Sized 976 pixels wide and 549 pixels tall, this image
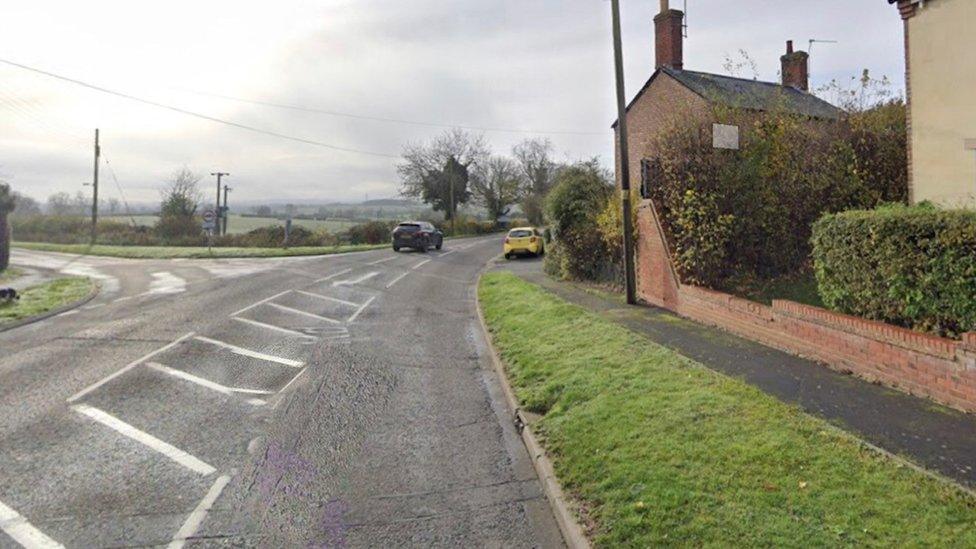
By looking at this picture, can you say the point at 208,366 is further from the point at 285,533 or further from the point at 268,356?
the point at 285,533

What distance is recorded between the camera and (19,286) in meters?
18.5

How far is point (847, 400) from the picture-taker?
571cm

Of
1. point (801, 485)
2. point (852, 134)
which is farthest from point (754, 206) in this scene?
point (801, 485)

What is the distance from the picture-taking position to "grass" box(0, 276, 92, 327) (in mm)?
12797

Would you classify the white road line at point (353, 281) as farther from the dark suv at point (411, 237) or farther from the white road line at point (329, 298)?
the dark suv at point (411, 237)

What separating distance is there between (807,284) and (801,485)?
700 cm

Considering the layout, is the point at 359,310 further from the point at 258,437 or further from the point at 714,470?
the point at 714,470

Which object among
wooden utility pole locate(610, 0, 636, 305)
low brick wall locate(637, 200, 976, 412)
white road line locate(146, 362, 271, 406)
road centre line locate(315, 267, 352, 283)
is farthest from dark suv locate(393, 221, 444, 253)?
white road line locate(146, 362, 271, 406)

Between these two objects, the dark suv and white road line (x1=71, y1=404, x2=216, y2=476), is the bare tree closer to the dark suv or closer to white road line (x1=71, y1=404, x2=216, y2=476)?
the dark suv

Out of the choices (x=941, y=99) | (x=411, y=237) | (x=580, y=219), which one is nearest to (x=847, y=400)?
(x=941, y=99)

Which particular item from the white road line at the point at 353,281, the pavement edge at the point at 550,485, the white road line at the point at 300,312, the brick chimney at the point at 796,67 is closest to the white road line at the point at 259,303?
the white road line at the point at 300,312

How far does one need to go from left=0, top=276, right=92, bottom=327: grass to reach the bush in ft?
42.6

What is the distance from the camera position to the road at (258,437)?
3988mm

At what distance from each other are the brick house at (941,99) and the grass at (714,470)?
6264 millimetres
